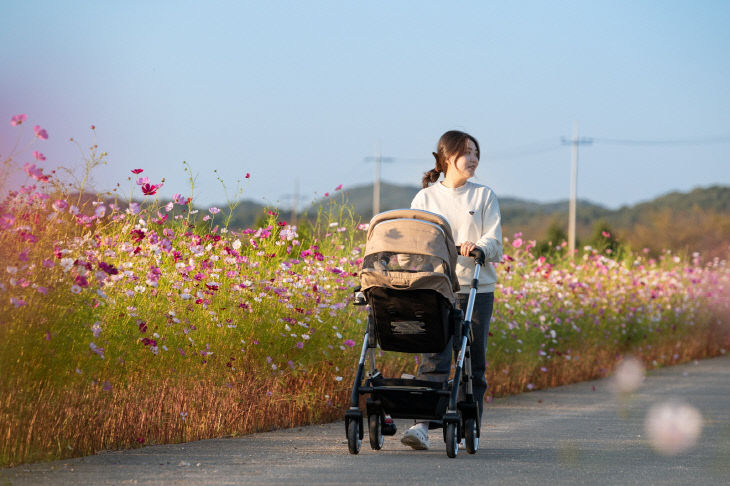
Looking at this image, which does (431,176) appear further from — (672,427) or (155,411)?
(672,427)

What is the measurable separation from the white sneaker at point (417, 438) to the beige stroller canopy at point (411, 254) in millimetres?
1081

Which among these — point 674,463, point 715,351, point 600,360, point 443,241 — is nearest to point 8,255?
point 443,241

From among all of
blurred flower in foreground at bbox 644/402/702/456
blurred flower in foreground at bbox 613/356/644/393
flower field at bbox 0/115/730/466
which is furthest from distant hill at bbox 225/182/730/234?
flower field at bbox 0/115/730/466

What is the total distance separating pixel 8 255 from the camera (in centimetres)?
592

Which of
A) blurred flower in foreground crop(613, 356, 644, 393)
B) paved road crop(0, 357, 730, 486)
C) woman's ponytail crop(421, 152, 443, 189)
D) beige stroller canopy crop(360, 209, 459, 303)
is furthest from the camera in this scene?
blurred flower in foreground crop(613, 356, 644, 393)

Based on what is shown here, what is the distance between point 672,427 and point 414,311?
371 centimetres

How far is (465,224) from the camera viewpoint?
678 centimetres

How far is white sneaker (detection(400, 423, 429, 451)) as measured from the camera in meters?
6.66

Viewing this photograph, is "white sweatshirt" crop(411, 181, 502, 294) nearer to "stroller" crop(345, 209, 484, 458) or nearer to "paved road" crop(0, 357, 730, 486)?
"stroller" crop(345, 209, 484, 458)

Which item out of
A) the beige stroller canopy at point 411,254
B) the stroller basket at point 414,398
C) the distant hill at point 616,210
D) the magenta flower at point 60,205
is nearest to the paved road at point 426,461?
the stroller basket at point 414,398

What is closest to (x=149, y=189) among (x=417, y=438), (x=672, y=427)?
(x=417, y=438)

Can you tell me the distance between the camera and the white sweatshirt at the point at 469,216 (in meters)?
6.68

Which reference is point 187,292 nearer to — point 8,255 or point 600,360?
point 8,255

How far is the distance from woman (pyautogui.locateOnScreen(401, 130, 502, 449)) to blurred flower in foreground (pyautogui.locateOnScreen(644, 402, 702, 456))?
5.64 ft
